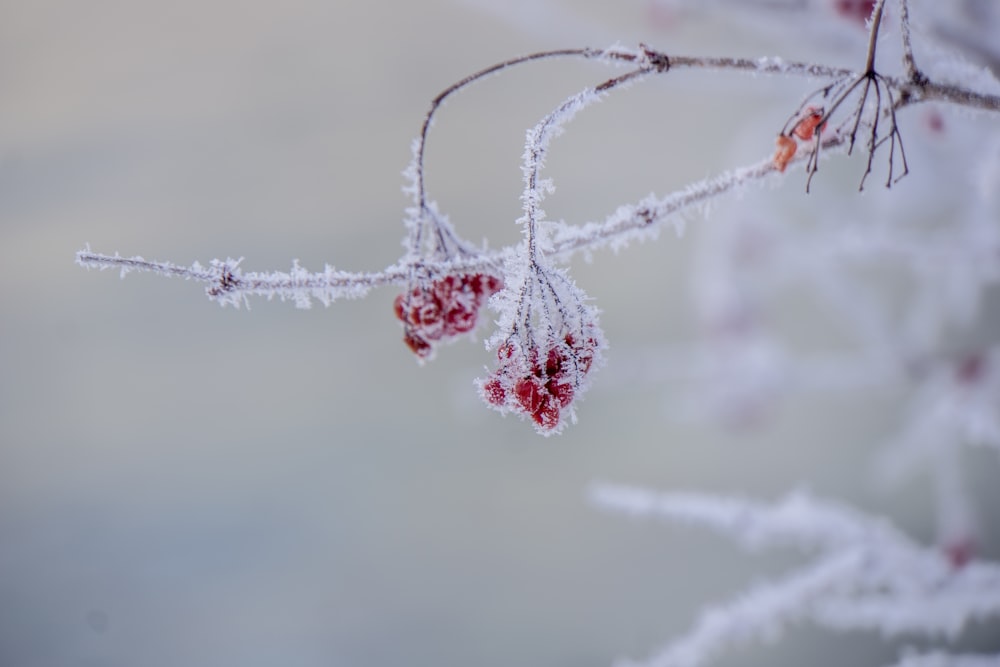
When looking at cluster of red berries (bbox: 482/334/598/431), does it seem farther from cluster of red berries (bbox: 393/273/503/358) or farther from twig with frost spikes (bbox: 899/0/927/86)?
twig with frost spikes (bbox: 899/0/927/86)

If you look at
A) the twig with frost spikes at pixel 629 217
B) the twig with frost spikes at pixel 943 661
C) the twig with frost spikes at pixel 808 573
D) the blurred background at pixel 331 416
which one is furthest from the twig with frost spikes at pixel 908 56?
the blurred background at pixel 331 416

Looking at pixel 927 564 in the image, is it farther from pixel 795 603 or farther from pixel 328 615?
pixel 328 615

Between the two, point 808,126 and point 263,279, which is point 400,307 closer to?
point 263,279

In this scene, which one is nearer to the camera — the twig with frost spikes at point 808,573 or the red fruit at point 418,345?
the red fruit at point 418,345

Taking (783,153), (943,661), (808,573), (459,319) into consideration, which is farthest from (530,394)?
(943,661)

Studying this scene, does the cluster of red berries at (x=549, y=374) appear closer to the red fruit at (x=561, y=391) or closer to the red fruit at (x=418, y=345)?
the red fruit at (x=561, y=391)

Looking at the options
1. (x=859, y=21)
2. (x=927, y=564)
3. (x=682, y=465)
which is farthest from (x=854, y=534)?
(x=682, y=465)
